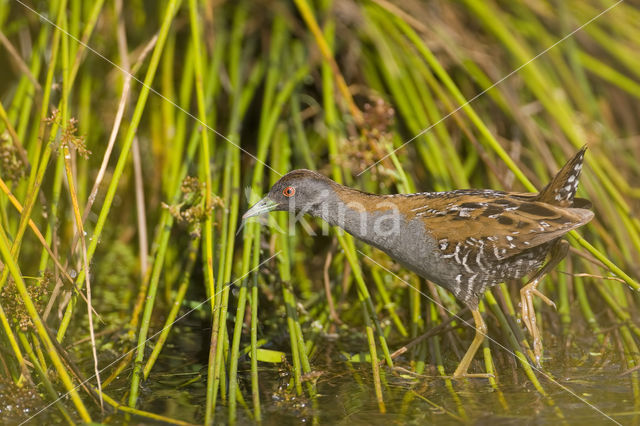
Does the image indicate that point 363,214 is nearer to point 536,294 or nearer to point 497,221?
point 497,221

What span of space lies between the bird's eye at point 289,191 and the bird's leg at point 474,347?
1.04m

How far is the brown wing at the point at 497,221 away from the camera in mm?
3174

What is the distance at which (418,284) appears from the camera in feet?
13.2

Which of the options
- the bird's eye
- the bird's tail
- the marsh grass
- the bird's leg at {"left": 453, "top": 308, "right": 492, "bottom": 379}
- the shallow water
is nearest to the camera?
the shallow water

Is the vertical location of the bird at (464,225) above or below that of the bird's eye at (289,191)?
below

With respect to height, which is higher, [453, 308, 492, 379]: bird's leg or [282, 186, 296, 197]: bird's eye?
[282, 186, 296, 197]: bird's eye

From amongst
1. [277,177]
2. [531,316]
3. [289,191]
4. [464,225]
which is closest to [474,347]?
[531,316]

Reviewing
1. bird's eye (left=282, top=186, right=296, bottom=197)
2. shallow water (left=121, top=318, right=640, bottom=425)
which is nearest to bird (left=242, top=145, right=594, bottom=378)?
bird's eye (left=282, top=186, right=296, bottom=197)

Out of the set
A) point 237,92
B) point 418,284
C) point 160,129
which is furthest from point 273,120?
point 418,284

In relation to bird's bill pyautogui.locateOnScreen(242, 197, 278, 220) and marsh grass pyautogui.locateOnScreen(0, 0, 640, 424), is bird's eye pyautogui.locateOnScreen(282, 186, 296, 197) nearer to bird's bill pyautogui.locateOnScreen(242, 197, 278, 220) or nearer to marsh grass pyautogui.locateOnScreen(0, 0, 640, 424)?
bird's bill pyautogui.locateOnScreen(242, 197, 278, 220)

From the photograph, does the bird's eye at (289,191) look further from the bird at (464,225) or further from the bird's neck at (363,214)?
the bird's neck at (363,214)

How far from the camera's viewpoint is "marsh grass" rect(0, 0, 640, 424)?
305 cm

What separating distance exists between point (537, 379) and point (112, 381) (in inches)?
74.9

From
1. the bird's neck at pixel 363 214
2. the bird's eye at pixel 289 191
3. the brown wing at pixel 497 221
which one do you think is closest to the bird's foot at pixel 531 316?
the brown wing at pixel 497 221
